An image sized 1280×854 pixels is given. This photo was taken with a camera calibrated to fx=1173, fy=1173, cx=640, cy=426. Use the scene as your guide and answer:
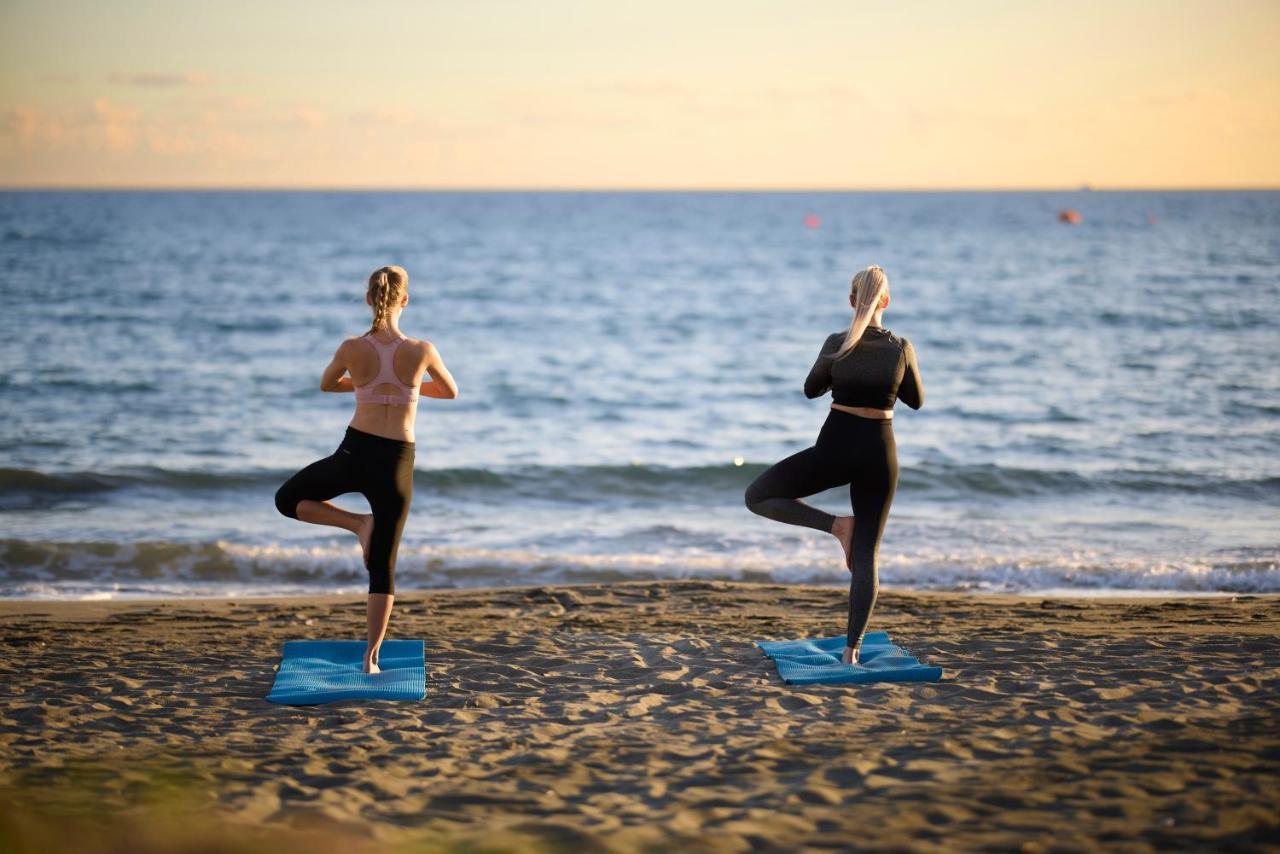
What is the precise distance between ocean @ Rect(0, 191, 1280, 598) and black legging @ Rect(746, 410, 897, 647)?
3943mm

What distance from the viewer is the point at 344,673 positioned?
5.81m

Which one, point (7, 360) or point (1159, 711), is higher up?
point (7, 360)

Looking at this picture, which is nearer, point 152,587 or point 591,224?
point 152,587

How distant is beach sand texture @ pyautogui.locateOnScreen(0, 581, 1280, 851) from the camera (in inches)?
153

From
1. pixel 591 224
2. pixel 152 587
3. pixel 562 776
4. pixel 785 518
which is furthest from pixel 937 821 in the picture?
pixel 591 224

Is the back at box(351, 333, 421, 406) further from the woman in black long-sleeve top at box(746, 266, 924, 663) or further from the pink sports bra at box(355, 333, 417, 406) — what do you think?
the woman in black long-sleeve top at box(746, 266, 924, 663)

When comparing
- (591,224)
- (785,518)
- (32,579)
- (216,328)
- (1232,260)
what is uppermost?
(591,224)

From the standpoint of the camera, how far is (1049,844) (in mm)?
3613

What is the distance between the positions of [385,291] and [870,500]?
2.39 meters

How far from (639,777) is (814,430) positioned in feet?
41.1

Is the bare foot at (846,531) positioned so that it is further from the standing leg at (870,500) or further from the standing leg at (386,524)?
the standing leg at (386,524)

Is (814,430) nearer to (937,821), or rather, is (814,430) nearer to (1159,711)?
(1159,711)

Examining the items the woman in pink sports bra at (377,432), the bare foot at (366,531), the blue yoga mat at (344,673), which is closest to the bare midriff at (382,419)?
the woman in pink sports bra at (377,432)

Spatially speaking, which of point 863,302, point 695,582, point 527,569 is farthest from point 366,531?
point 527,569
